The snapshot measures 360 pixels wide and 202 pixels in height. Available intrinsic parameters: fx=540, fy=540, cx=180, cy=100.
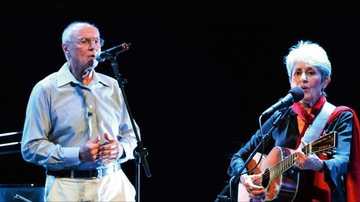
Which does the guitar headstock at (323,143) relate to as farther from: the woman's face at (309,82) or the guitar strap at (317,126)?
the woman's face at (309,82)

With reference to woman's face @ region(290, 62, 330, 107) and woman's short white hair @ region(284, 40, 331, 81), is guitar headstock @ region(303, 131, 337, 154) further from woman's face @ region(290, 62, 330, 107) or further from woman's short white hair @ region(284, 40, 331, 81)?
woman's short white hair @ region(284, 40, 331, 81)

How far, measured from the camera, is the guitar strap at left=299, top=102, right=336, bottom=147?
3.98 m

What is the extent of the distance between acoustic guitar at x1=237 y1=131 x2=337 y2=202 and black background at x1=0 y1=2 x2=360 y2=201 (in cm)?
210

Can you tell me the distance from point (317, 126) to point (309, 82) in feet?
1.26

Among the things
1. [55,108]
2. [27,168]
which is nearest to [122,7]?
[27,168]

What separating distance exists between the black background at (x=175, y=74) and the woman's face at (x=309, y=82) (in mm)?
2280

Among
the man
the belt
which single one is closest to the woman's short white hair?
the man

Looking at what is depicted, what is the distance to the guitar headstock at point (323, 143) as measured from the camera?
11.6 ft

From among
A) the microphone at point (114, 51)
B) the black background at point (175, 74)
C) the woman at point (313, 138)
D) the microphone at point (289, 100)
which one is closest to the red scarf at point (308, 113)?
the woman at point (313, 138)

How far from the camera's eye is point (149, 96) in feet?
22.4

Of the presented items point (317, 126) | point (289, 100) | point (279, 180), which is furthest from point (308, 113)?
point (279, 180)

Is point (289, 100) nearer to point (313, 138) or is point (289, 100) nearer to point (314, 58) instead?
point (313, 138)

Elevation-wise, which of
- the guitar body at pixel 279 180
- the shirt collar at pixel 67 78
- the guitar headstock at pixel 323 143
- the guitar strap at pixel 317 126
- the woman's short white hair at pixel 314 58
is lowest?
the guitar body at pixel 279 180

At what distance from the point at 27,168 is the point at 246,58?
10.3 feet
